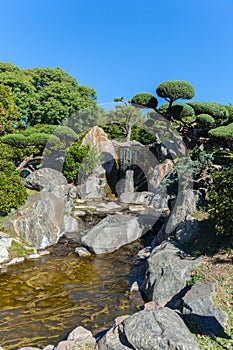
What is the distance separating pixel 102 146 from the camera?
21.7m

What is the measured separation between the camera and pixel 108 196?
67.5ft

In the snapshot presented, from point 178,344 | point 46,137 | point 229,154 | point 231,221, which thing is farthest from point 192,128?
point 178,344

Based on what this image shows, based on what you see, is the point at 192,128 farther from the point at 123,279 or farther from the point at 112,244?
the point at 123,279

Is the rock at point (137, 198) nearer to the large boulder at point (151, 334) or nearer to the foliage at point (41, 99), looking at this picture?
the foliage at point (41, 99)

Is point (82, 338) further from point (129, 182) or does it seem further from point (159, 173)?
point (129, 182)

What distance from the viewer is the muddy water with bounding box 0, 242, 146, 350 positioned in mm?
5855

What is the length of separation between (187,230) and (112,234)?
3.25m

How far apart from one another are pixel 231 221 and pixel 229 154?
39.0 feet

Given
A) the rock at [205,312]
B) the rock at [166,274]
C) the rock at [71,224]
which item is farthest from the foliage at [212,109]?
the rock at [205,312]

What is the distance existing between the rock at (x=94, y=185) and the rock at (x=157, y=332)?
14.4 m

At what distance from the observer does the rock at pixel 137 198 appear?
60.8 feet

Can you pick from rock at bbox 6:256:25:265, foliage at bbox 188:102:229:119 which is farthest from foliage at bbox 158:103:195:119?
rock at bbox 6:256:25:265

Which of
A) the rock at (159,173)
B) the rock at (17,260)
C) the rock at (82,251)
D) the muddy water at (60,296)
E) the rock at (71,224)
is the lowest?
the muddy water at (60,296)

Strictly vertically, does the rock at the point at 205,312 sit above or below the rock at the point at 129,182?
below
